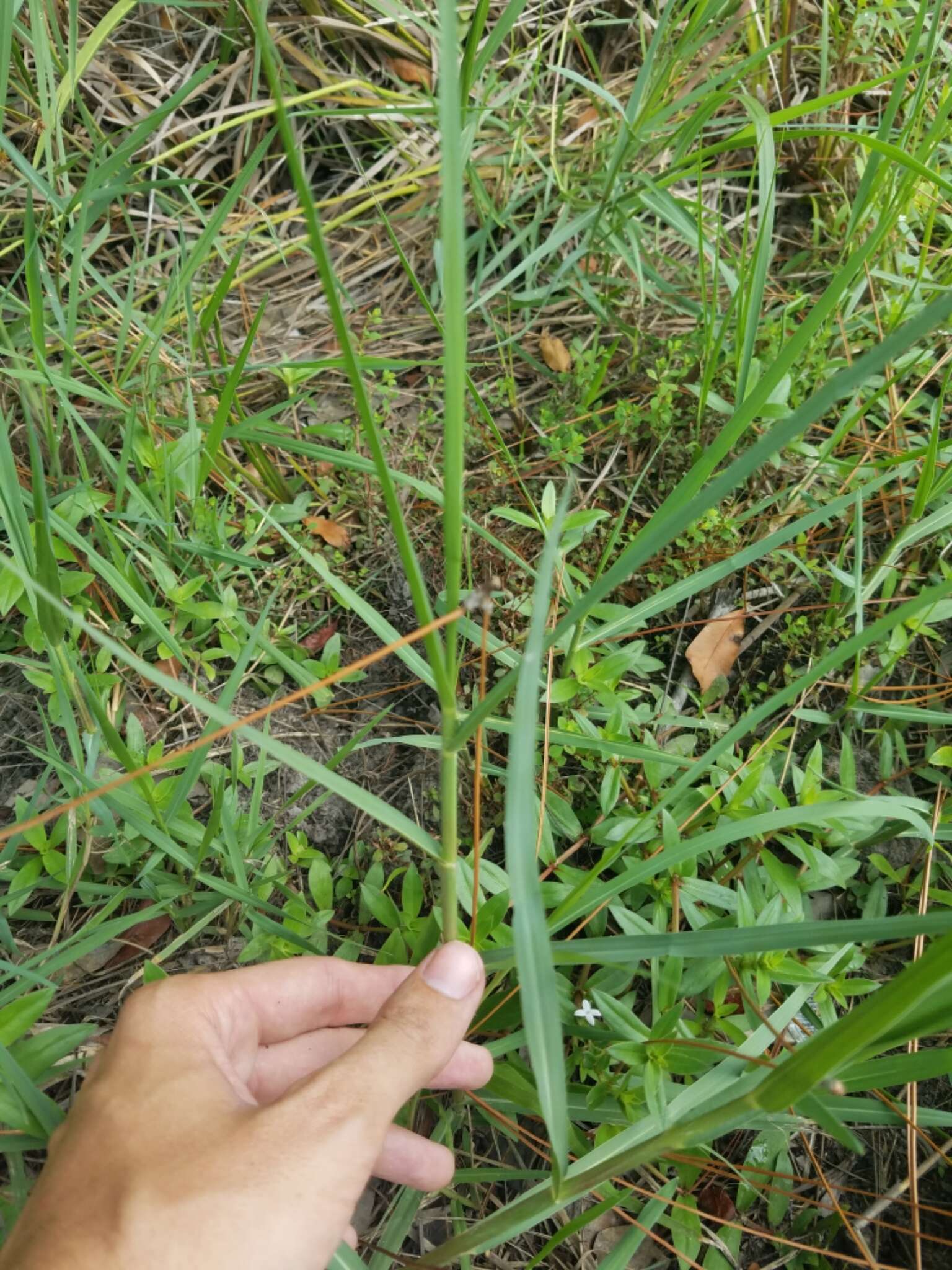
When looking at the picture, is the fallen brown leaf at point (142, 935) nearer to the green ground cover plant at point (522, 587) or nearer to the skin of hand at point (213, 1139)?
the green ground cover plant at point (522, 587)

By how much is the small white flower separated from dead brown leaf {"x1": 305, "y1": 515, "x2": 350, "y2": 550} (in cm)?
109

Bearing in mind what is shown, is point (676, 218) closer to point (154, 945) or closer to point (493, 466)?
point (493, 466)

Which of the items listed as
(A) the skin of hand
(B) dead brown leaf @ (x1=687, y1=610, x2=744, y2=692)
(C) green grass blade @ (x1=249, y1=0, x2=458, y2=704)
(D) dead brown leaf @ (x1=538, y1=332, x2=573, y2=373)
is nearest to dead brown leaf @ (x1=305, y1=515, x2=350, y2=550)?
(D) dead brown leaf @ (x1=538, y1=332, x2=573, y2=373)

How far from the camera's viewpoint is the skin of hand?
2.73 ft

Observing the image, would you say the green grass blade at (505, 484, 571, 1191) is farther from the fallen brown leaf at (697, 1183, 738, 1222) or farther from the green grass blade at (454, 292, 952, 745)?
the fallen brown leaf at (697, 1183, 738, 1222)

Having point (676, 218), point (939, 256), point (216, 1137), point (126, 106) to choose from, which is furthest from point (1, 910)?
point (939, 256)

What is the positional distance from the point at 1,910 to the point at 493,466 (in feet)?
4.19

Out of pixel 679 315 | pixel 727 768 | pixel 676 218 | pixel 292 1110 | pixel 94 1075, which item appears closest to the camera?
pixel 292 1110

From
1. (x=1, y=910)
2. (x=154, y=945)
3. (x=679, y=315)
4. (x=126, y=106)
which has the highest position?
(x=126, y=106)

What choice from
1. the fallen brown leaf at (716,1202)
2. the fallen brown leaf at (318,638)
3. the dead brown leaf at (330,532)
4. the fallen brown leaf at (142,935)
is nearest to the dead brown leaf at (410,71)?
the dead brown leaf at (330,532)

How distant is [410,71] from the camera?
230 cm

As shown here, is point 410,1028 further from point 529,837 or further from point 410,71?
point 410,71

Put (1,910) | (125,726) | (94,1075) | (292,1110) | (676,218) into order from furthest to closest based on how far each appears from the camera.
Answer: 1. (676,218)
2. (125,726)
3. (1,910)
4. (94,1075)
5. (292,1110)

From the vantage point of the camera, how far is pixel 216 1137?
89 cm
